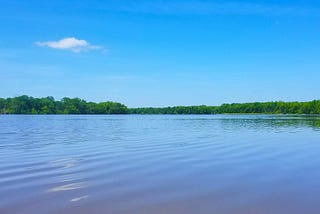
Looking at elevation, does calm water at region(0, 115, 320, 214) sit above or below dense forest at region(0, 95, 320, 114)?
below

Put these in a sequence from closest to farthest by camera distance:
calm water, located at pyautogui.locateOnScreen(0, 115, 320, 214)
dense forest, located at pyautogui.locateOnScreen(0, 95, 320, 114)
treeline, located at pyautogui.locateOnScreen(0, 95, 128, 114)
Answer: calm water, located at pyautogui.locateOnScreen(0, 115, 320, 214), dense forest, located at pyautogui.locateOnScreen(0, 95, 320, 114), treeline, located at pyautogui.locateOnScreen(0, 95, 128, 114)

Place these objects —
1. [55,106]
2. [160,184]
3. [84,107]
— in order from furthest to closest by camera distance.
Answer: [84,107]
[55,106]
[160,184]

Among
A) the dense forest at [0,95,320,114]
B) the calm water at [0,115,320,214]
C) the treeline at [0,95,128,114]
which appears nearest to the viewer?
the calm water at [0,115,320,214]

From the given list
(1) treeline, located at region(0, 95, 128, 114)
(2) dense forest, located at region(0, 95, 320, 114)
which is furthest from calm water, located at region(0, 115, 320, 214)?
(1) treeline, located at region(0, 95, 128, 114)

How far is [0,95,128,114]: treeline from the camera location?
15112cm

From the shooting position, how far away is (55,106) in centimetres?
16575

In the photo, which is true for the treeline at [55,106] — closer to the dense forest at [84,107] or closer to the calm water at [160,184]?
the dense forest at [84,107]

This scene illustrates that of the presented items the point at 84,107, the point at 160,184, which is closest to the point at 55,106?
the point at 84,107

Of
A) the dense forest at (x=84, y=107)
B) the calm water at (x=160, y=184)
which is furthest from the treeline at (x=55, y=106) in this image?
the calm water at (x=160, y=184)

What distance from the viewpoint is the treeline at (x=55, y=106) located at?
496 feet

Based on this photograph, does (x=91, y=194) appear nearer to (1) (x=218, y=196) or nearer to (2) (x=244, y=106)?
(1) (x=218, y=196)

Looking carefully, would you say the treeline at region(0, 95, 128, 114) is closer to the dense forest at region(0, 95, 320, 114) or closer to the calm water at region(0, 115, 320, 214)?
the dense forest at region(0, 95, 320, 114)

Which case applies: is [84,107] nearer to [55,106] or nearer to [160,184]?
[55,106]

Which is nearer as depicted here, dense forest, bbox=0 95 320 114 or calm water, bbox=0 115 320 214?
calm water, bbox=0 115 320 214
